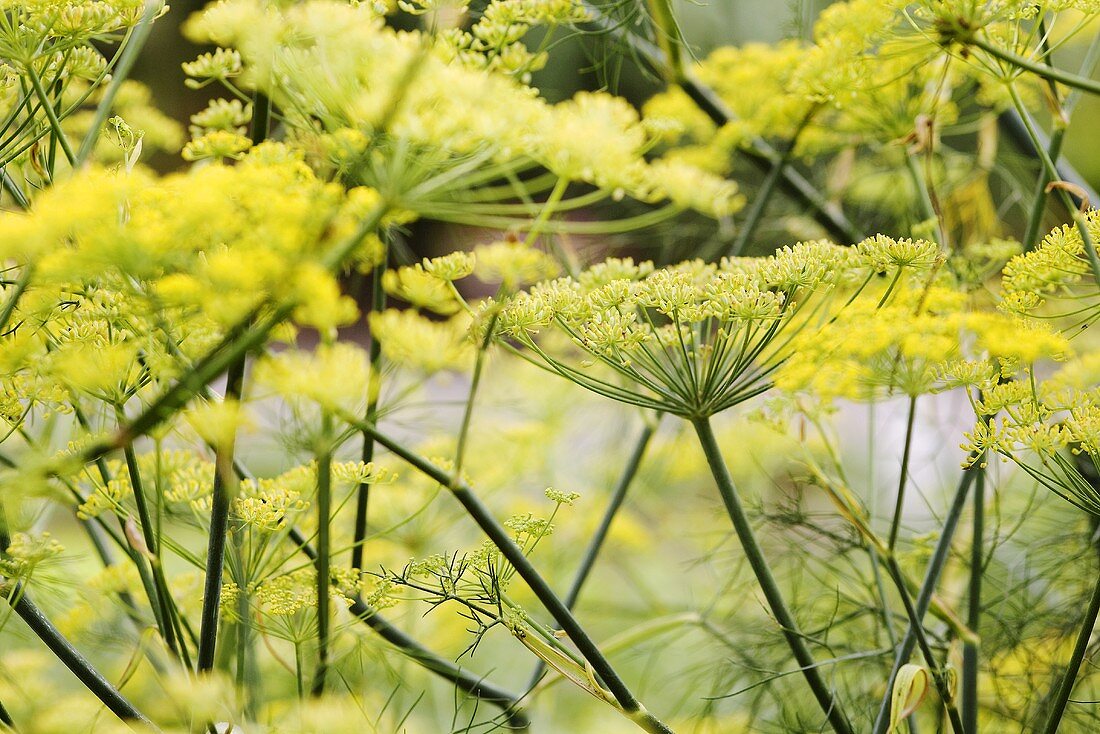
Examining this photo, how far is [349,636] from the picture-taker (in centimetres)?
71

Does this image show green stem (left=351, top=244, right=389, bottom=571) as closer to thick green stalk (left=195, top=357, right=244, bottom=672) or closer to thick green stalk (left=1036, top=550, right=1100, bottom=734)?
thick green stalk (left=195, top=357, right=244, bottom=672)

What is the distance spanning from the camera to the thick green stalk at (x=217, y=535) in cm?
40

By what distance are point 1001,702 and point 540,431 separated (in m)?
0.54

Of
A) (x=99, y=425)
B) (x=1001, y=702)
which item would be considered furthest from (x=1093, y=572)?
(x=99, y=425)

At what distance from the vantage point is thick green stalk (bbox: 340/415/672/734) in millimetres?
436

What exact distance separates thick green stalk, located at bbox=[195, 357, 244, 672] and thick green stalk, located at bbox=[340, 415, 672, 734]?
0.20 ft

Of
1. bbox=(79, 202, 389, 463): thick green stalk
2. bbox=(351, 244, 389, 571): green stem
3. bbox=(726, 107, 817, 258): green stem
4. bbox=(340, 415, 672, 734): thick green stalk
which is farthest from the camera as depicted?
bbox=(726, 107, 817, 258): green stem

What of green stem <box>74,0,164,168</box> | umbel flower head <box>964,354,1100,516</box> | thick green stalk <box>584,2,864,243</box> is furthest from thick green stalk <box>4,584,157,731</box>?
thick green stalk <box>584,2,864,243</box>

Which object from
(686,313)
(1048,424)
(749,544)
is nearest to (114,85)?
(686,313)

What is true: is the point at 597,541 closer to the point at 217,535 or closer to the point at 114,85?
the point at 217,535

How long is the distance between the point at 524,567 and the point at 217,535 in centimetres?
15

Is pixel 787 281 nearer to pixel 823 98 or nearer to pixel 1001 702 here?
pixel 823 98

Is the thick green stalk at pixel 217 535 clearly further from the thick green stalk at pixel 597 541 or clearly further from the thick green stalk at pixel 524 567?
the thick green stalk at pixel 597 541

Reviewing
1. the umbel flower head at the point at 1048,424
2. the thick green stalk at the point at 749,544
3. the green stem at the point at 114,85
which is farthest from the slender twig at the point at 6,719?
the umbel flower head at the point at 1048,424
